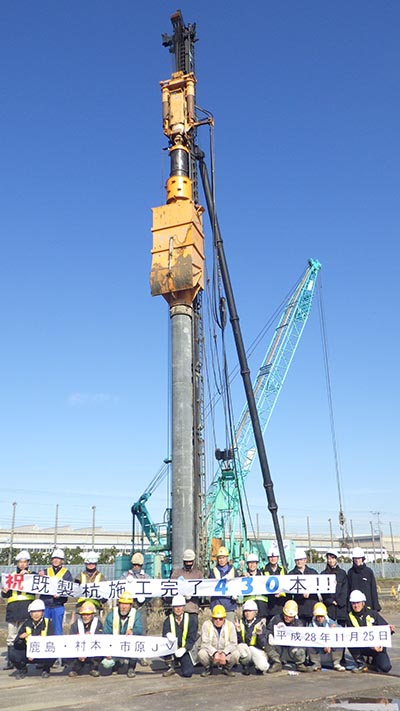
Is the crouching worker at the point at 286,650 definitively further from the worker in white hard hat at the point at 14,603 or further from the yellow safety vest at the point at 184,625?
the worker in white hard hat at the point at 14,603

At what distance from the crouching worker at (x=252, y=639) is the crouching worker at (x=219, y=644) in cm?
18

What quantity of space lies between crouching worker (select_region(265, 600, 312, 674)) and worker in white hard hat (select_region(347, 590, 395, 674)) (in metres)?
0.92

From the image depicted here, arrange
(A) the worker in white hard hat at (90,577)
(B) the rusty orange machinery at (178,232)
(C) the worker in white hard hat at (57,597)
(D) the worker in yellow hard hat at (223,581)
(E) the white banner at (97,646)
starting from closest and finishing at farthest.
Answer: (E) the white banner at (97,646) → (D) the worker in yellow hard hat at (223,581) → (C) the worker in white hard hat at (57,597) → (A) the worker in white hard hat at (90,577) → (B) the rusty orange machinery at (178,232)

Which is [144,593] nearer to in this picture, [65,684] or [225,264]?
[65,684]

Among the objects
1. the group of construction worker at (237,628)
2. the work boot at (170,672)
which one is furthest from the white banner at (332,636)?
the work boot at (170,672)

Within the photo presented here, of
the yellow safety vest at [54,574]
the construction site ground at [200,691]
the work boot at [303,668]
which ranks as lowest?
the construction site ground at [200,691]

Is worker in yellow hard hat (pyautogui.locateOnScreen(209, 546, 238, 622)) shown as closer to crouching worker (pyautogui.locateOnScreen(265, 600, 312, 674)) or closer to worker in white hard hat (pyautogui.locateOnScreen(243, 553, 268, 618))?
worker in white hard hat (pyautogui.locateOnScreen(243, 553, 268, 618))

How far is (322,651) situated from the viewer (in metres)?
11.7

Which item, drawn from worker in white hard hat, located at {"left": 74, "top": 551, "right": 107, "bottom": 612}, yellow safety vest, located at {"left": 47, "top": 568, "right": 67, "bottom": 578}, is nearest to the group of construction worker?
yellow safety vest, located at {"left": 47, "top": 568, "right": 67, "bottom": 578}

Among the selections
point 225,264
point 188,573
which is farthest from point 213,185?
point 188,573

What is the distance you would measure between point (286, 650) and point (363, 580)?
199 centimetres

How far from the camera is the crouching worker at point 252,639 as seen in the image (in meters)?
11.1

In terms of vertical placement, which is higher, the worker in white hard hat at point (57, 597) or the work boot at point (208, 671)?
the worker in white hard hat at point (57, 597)

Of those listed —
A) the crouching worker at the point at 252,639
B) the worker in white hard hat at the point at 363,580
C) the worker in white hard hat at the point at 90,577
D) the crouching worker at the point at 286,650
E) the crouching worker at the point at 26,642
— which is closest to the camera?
the crouching worker at the point at 26,642
